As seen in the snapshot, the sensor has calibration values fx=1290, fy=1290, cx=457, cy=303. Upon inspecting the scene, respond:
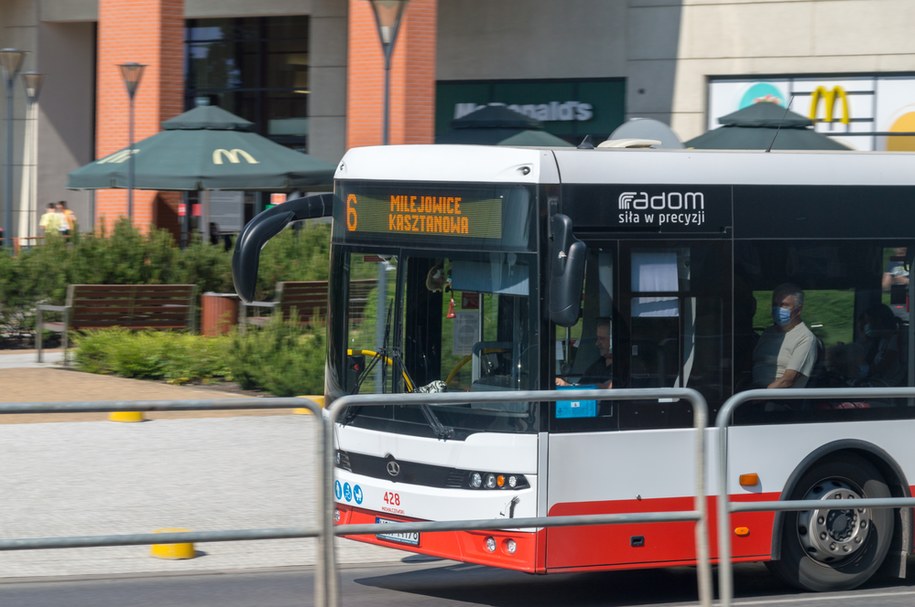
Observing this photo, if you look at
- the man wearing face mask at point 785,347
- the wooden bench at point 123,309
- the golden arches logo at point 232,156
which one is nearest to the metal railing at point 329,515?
the man wearing face mask at point 785,347

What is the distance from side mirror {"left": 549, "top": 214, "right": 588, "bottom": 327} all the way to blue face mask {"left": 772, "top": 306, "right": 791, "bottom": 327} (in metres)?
1.37

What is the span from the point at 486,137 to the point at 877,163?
10598 millimetres

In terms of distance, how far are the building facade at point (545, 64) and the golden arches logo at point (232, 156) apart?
4172 mm

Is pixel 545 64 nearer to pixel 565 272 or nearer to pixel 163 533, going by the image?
pixel 565 272

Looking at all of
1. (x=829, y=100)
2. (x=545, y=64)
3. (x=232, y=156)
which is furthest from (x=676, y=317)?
(x=545, y=64)

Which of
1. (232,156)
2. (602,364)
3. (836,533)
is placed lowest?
(836,533)

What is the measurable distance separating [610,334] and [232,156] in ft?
44.5

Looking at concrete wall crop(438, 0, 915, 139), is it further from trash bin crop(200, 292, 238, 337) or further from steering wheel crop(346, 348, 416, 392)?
steering wheel crop(346, 348, 416, 392)

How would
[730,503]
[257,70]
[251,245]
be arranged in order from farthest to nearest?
[257,70]
[251,245]
[730,503]

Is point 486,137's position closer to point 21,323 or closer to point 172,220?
point 21,323

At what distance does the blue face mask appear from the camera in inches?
290

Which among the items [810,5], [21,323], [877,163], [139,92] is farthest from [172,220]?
[877,163]

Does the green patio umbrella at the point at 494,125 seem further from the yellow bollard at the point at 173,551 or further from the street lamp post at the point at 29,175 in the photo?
the street lamp post at the point at 29,175

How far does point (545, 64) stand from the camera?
26453 millimetres
